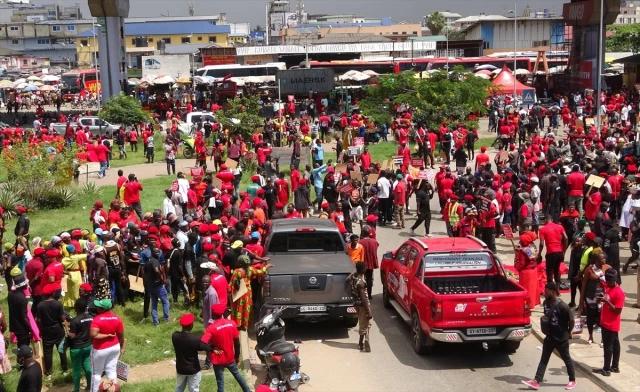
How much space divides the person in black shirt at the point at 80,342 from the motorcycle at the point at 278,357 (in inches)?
87.5

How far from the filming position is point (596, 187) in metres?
19.2

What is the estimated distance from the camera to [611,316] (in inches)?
425

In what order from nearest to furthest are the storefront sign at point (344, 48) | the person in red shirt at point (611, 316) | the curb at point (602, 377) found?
the curb at point (602, 377) → the person in red shirt at point (611, 316) → the storefront sign at point (344, 48)

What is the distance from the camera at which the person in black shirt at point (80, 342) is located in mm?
10305

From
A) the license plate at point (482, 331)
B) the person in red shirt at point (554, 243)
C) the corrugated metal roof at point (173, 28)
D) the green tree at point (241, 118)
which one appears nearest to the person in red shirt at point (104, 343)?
the license plate at point (482, 331)

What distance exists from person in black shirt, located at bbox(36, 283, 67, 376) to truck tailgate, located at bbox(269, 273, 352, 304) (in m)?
3.24

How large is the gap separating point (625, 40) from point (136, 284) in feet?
248

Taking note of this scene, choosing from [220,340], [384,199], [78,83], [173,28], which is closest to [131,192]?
[384,199]

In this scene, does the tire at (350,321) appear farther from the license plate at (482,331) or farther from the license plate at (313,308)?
the license plate at (482,331)

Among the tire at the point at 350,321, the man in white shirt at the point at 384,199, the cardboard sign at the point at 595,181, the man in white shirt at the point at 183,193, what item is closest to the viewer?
the tire at the point at 350,321

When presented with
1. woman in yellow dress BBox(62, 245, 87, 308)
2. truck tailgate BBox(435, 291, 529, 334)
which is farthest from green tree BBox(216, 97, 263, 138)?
truck tailgate BBox(435, 291, 529, 334)

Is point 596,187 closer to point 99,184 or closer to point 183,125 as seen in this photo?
point 99,184

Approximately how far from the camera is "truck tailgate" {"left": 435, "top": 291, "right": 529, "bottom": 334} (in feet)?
36.6

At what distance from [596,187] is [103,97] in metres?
37.1
